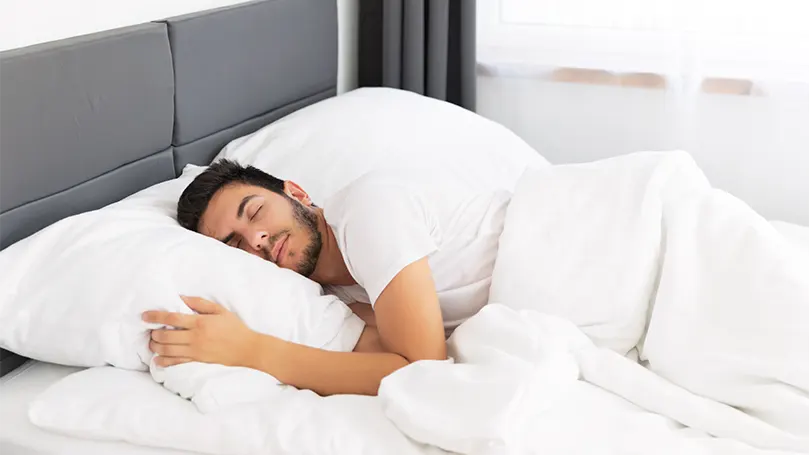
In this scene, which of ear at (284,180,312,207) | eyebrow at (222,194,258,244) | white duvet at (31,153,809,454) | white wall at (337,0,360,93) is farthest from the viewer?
white wall at (337,0,360,93)

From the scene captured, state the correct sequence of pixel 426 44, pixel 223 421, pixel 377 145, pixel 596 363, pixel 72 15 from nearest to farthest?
pixel 223 421 → pixel 596 363 → pixel 72 15 → pixel 377 145 → pixel 426 44

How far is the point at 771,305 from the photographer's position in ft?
4.44

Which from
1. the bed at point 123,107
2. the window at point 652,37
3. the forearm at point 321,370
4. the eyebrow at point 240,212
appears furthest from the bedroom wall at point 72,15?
the window at point 652,37

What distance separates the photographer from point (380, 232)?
57.7 inches

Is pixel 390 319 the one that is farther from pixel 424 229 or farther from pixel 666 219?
pixel 666 219

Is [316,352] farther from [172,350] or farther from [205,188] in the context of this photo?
[205,188]

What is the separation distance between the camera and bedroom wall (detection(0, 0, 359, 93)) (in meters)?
1.59

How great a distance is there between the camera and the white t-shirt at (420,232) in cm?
146

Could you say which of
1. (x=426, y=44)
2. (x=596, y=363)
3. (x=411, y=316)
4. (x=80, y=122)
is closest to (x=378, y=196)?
(x=411, y=316)

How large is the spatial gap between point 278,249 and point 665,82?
133 centimetres

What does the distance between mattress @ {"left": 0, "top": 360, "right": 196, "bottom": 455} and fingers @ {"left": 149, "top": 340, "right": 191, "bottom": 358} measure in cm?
16

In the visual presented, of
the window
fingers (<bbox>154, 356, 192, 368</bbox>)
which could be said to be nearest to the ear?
fingers (<bbox>154, 356, 192, 368</bbox>)

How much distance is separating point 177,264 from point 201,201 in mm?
194

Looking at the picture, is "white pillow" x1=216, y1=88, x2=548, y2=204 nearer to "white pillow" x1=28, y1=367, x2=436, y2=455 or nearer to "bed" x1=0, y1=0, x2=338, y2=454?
"bed" x1=0, y1=0, x2=338, y2=454
